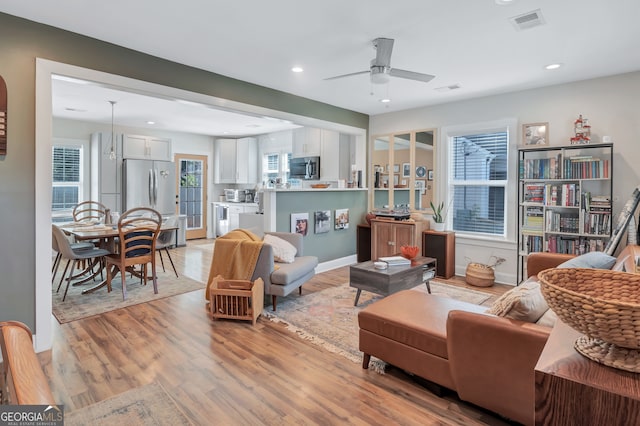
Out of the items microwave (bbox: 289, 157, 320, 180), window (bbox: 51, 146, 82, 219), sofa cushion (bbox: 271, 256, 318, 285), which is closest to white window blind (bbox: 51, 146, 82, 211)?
window (bbox: 51, 146, 82, 219)

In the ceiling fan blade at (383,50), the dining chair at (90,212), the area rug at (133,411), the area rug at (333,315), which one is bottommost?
the area rug at (133,411)

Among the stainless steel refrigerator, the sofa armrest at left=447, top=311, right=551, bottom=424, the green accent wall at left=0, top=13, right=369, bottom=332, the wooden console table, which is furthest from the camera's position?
the stainless steel refrigerator

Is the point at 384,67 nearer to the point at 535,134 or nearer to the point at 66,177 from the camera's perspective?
the point at 535,134

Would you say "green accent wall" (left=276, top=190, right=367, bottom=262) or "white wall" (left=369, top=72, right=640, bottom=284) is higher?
"white wall" (left=369, top=72, right=640, bottom=284)

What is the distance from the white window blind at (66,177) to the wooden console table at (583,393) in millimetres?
8204

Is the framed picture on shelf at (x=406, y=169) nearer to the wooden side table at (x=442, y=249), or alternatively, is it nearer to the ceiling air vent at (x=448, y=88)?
the wooden side table at (x=442, y=249)

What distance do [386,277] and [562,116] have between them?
314 cm

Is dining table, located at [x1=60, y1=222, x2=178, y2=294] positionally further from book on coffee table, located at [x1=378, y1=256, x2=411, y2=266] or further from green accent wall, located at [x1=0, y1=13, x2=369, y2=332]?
book on coffee table, located at [x1=378, y1=256, x2=411, y2=266]

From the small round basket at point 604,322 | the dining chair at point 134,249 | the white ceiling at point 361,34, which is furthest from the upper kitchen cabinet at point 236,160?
the small round basket at point 604,322

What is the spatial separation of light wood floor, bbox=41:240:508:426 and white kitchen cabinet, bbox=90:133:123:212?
159 inches

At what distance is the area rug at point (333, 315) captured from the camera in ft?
9.66

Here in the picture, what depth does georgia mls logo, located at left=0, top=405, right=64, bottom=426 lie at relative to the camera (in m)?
0.68

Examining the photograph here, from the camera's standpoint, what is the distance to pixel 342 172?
6.59 m

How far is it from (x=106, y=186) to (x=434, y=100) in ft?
20.2
